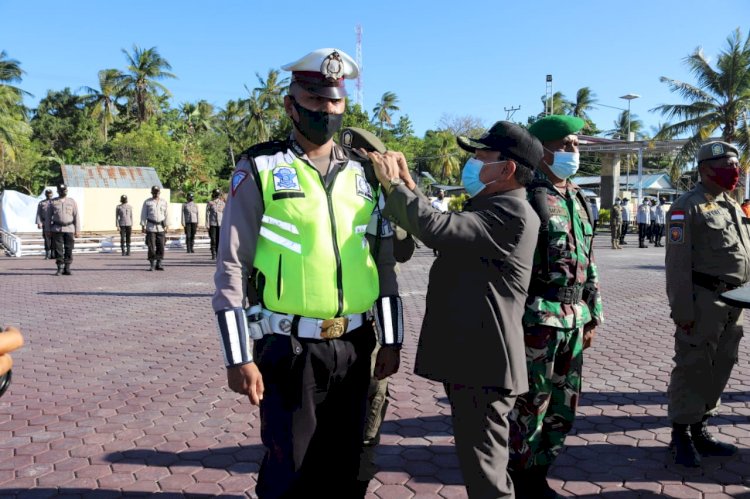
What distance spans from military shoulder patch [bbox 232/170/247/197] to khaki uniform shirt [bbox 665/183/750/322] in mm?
2866

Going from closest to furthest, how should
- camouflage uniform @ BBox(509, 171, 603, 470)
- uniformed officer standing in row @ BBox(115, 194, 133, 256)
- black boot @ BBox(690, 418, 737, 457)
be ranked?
camouflage uniform @ BBox(509, 171, 603, 470) < black boot @ BBox(690, 418, 737, 457) < uniformed officer standing in row @ BBox(115, 194, 133, 256)

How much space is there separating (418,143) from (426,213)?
67.7m

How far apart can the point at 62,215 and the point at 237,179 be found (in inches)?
519

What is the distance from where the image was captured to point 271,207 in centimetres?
242

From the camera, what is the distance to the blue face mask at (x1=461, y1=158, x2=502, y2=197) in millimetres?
2846

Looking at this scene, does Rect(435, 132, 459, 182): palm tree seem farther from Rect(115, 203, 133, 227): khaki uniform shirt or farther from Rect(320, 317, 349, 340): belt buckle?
Rect(320, 317, 349, 340): belt buckle

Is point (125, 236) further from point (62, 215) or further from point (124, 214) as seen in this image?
point (62, 215)

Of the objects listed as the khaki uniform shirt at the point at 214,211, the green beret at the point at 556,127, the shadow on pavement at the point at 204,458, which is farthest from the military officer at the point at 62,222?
the green beret at the point at 556,127

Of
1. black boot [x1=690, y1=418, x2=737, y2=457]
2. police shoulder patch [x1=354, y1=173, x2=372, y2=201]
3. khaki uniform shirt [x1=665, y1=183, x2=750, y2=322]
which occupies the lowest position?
black boot [x1=690, y1=418, x2=737, y2=457]

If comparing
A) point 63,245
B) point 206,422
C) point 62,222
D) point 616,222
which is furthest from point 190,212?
point 206,422

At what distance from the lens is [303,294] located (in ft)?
7.84

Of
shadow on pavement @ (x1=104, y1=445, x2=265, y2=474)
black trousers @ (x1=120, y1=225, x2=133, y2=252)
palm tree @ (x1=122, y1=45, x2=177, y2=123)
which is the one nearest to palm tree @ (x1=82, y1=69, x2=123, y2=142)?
palm tree @ (x1=122, y1=45, x2=177, y2=123)

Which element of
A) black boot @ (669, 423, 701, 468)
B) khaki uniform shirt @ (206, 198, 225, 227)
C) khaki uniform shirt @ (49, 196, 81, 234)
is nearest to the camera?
black boot @ (669, 423, 701, 468)

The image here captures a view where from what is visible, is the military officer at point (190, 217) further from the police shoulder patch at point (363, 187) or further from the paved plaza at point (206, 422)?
the police shoulder patch at point (363, 187)
